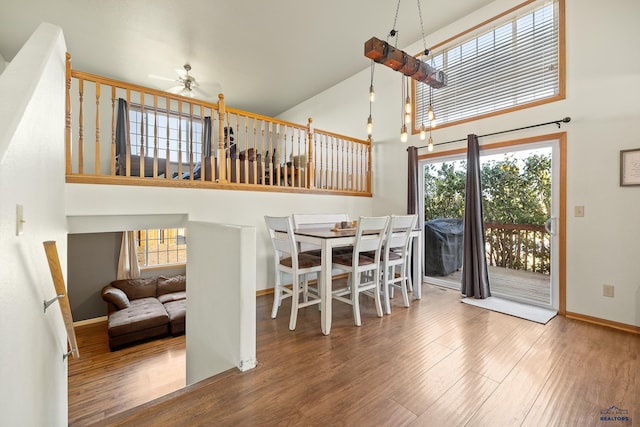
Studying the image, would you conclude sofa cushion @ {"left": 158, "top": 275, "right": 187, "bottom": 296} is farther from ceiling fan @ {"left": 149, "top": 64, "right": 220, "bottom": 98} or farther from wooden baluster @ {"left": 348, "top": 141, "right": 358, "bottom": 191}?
wooden baluster @ {"left": 348, "top": 141, "right": 358, "bottom": 191}

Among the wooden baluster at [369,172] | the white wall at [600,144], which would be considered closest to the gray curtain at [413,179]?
the wooden baluster at [369,172]

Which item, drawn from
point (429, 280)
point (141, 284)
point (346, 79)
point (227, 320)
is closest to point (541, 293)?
point (429, 280)

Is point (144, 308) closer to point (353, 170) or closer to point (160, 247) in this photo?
point (160, 247)

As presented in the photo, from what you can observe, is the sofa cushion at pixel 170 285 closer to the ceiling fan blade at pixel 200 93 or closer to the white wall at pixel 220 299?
the white wall at pixel 220 299

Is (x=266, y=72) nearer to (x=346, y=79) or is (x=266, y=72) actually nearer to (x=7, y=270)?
(x=346, y=79)

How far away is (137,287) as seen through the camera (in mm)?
5520

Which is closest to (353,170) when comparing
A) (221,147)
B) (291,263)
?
(221,147)

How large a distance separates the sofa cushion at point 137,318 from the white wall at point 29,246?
9.07 ft

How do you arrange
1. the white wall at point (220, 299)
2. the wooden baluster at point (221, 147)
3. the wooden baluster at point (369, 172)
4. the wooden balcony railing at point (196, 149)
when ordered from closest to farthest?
the white wall at point (220, 299)
the wooden balcony railing at point (196, 149)
the wooden baluster at point (221, 147)
the wooden baluster at point (369, 172)

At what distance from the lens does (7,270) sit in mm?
912

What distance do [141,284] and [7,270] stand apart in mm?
5484

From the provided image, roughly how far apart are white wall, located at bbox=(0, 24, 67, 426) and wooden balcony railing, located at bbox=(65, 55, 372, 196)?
0.96 metres

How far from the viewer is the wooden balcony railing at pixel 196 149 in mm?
2705

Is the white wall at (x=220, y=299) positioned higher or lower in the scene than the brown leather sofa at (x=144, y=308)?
higher
